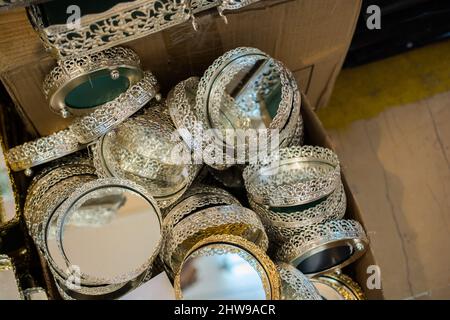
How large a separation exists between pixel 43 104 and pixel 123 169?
7.2 inches

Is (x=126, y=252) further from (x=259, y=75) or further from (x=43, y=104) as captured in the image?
(x=259, y=75)

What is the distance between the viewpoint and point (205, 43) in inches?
41.0

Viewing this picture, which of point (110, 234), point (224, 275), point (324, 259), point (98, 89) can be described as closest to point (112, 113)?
point (98, 89)

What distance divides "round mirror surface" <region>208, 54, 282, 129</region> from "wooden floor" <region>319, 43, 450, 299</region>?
0.90 ft

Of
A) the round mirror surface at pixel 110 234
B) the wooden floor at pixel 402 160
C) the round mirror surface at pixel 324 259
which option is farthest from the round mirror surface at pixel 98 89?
the wooden floor at pixel 402 160

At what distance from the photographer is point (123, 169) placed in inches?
41.1

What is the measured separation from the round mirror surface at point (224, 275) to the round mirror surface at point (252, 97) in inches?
11.5

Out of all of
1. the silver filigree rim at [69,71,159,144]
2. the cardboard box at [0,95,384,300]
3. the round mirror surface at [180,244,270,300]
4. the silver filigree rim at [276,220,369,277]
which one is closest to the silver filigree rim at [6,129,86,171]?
the silver filigree rim at [69,71,159,144]

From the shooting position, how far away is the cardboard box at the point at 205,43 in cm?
93

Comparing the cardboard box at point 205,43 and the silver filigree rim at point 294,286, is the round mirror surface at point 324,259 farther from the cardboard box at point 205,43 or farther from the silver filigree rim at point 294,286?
the cardboard box at point 205,43

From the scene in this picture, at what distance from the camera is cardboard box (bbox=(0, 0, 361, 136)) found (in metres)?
0.93

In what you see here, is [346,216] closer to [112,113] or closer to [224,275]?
[224,275]
